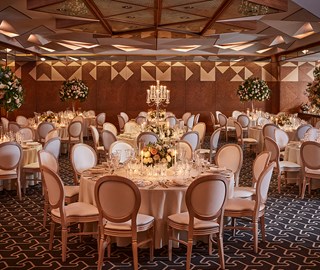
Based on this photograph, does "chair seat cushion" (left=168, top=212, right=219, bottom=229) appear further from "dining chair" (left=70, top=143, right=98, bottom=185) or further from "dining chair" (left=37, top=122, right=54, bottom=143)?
"dining chair" (left=37, top=122, right=54, bottom=143)

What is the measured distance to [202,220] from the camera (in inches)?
204

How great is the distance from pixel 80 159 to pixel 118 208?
2.36 metres

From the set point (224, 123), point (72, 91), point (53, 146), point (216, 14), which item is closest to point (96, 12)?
point (216, 14)

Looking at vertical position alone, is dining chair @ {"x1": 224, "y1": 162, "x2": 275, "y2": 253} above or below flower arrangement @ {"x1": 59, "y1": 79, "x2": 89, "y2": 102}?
below

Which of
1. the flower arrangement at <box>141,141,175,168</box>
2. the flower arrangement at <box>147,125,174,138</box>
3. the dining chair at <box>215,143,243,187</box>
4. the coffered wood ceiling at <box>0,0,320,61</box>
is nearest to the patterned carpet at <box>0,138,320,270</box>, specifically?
the dining chair at <box>215,143,243,187</box>

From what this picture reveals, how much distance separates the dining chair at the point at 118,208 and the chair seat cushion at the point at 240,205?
3.93 feet

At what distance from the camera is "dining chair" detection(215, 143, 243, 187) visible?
7.23 meters

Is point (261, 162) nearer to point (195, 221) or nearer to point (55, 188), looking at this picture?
point (195, 221)

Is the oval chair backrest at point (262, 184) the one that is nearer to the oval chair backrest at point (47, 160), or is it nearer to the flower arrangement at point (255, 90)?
the oval chair backrest at point (47, 160)

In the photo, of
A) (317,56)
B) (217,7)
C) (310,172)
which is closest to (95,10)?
(217,7)

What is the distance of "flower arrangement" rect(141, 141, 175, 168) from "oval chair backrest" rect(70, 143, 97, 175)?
134 centimetres

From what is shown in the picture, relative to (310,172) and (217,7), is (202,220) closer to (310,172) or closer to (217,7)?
(310,172)

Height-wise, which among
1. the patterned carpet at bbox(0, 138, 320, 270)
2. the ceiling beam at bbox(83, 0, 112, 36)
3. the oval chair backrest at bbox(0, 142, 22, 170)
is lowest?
the patterned carpet at bbox(0, 138, 320, 270)

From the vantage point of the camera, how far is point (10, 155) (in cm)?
834
